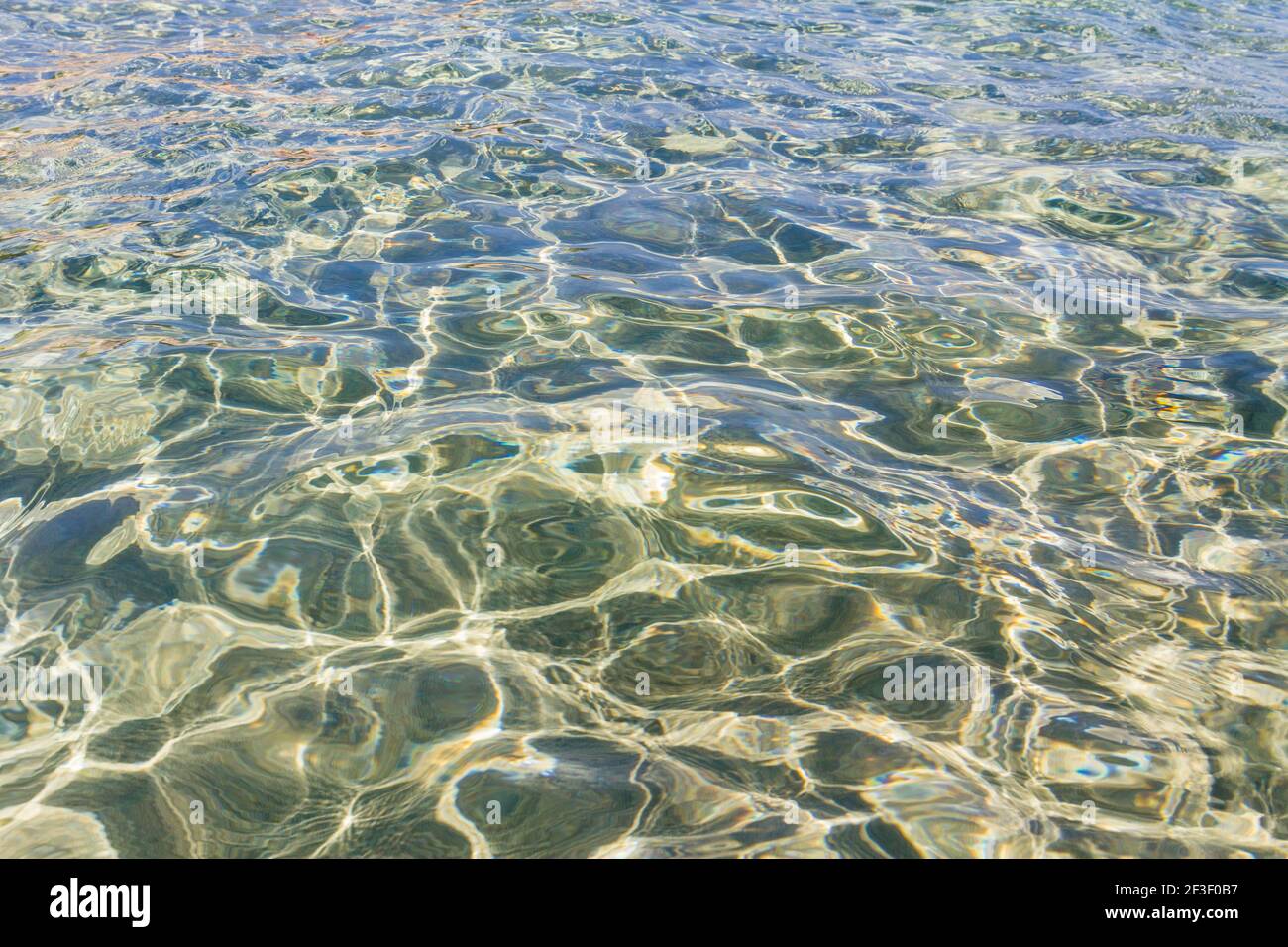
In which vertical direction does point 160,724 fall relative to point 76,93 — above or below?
below

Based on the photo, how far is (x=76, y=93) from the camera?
928 cm

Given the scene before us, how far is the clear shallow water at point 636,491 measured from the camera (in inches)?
120

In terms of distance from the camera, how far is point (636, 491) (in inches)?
162

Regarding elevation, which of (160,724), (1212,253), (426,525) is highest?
(1212,253)

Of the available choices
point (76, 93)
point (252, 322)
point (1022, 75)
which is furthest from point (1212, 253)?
point (76, 93)

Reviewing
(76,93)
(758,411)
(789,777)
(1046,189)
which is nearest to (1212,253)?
(1046,189)

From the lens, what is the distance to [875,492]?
4.21 metres

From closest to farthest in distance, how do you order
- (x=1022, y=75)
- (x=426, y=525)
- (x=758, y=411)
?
(x=426, y=525)
(x=758, y=411)
(x=1022, y=75)

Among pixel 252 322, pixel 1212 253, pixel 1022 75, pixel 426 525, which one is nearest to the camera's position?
pixel 426 525

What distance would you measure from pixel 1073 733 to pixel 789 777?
890mm

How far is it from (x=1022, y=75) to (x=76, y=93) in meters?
8.59

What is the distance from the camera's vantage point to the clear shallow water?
3.04 m
